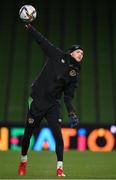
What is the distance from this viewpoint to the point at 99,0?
16.5 metres

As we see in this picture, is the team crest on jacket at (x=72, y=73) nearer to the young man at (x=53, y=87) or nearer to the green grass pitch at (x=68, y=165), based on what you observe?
the young man at (x=53, y=87)

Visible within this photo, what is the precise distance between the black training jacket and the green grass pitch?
2.46 ft

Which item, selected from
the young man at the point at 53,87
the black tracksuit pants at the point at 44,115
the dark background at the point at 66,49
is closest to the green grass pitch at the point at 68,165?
the young man at the point at 53,87

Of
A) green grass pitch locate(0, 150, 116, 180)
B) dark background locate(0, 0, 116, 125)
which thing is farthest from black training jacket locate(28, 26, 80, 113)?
dark background locate(0, 0, 116, 125)

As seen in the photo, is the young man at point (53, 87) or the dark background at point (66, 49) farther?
the dark background at point (66, 49)

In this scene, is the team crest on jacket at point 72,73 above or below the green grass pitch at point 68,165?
above

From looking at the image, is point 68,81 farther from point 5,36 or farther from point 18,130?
point 5,36

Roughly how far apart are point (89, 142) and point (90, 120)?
2694 millimetres

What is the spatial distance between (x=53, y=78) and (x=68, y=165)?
1.77 metres

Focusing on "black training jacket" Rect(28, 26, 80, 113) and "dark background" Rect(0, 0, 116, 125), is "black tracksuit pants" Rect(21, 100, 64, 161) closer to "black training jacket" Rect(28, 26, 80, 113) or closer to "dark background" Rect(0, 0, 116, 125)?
"black training jacket" Rect(28, 26, 80, 113)

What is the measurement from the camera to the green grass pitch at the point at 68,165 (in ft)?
22.0

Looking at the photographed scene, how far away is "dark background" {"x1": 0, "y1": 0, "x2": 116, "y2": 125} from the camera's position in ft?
45.1

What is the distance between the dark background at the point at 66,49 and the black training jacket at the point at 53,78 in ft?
20.9

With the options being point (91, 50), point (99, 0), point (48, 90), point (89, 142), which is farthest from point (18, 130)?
point (99, 0)
